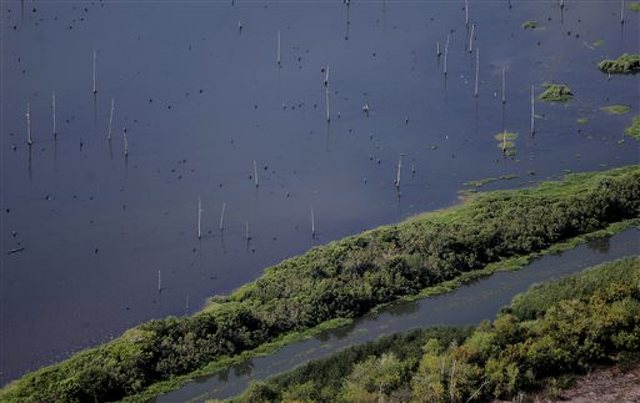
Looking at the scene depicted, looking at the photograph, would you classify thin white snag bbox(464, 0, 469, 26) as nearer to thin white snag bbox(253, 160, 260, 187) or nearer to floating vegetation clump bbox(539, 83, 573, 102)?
floating vegetation clump bbox(539, 83, 573, 102)

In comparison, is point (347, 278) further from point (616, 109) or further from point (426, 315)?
point (616, 109)

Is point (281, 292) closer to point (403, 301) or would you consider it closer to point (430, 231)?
point (403, 301)

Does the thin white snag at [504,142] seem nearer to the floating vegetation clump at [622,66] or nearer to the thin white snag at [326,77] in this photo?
the thin white snag at [326,77]

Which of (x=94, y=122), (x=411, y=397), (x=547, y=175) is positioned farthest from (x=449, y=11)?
(x=411, y=397)

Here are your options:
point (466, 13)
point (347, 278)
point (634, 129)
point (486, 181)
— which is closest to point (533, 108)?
point (634, 129)

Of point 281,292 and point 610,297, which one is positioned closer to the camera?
point 610,297

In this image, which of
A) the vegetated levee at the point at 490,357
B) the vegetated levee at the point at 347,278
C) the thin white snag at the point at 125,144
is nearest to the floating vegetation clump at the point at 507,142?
the vegetated levee at the point at 347,278

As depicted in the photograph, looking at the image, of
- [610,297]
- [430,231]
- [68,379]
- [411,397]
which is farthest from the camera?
[430,231]
